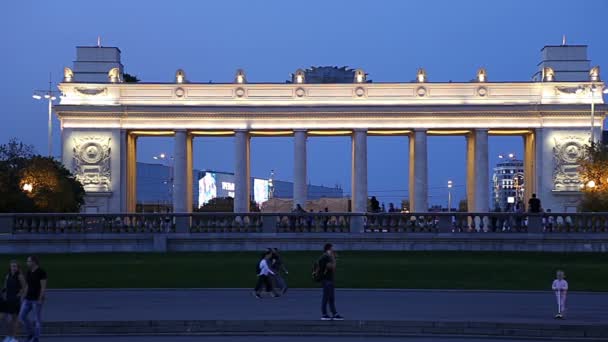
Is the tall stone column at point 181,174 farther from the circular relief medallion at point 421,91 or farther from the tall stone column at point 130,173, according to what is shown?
the circular relief medallion at point 421,91

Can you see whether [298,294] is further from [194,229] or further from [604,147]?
[604,147]

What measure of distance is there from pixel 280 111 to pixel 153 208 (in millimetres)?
30023

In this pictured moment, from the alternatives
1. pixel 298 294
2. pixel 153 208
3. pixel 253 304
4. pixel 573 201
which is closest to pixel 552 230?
pixel 298 294

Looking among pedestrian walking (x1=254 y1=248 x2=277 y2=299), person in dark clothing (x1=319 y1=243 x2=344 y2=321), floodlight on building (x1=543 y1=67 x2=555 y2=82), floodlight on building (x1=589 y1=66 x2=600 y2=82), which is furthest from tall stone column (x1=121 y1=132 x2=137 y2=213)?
person in dark clothing (x1=319 y1=243 x2=344 y2=321)

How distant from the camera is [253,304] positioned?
3481 cm

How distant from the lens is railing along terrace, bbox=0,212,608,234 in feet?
180

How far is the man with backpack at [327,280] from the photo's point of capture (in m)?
30.0

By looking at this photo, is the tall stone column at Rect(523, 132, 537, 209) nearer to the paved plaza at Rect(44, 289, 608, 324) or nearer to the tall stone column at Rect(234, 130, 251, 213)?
the tall stone column at Rect(234, 130, 251, 213)

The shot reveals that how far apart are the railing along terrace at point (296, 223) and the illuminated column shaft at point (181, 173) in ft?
126

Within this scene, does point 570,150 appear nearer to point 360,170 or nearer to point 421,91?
point 421,91

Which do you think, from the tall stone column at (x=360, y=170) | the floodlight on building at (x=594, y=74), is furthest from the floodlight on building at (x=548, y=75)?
the tall stone column at (x=360, y=170)

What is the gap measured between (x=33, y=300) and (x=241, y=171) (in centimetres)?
7071

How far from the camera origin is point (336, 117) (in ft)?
314

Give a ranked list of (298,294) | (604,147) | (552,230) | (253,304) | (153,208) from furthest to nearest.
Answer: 1. (153,208)
2. (604,147)
3. (552,230)
4. (298,294)
5. (253,304)
